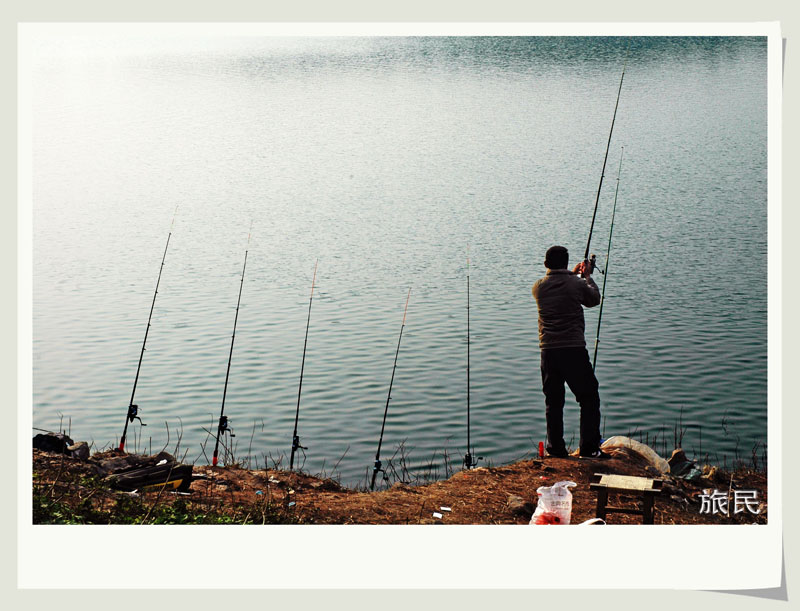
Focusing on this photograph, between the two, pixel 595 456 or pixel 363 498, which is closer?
pixel 363 498

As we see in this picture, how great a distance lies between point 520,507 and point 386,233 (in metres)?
4.30

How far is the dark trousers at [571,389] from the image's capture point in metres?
5.60

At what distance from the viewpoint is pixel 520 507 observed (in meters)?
5.28

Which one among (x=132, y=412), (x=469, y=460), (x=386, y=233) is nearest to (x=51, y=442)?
(x=132, y=412)

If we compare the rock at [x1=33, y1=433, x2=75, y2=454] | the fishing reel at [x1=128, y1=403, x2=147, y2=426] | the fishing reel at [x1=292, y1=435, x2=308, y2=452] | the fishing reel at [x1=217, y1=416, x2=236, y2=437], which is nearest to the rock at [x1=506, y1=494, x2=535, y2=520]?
the fishing reel at [x1=292, y1=435, x2=308, y2=452]

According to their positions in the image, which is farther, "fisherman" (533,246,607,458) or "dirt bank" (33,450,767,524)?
"fisherman" (533,246,607,458)

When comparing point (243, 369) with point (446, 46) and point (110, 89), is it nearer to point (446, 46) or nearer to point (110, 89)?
point (110, 89)

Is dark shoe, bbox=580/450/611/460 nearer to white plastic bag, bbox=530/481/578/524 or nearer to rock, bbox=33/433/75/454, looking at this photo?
white plastic bag, bbox=530/481/578/524

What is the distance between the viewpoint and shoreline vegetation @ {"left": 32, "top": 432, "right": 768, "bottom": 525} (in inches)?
206

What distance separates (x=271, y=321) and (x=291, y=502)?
2.91 meters

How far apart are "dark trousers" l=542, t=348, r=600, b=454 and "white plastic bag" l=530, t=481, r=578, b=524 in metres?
0.57

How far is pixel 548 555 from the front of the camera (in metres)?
5.14

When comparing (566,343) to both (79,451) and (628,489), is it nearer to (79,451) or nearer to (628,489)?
(628,489)

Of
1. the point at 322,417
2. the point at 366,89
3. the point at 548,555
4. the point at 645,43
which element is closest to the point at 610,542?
the point at 548,555
